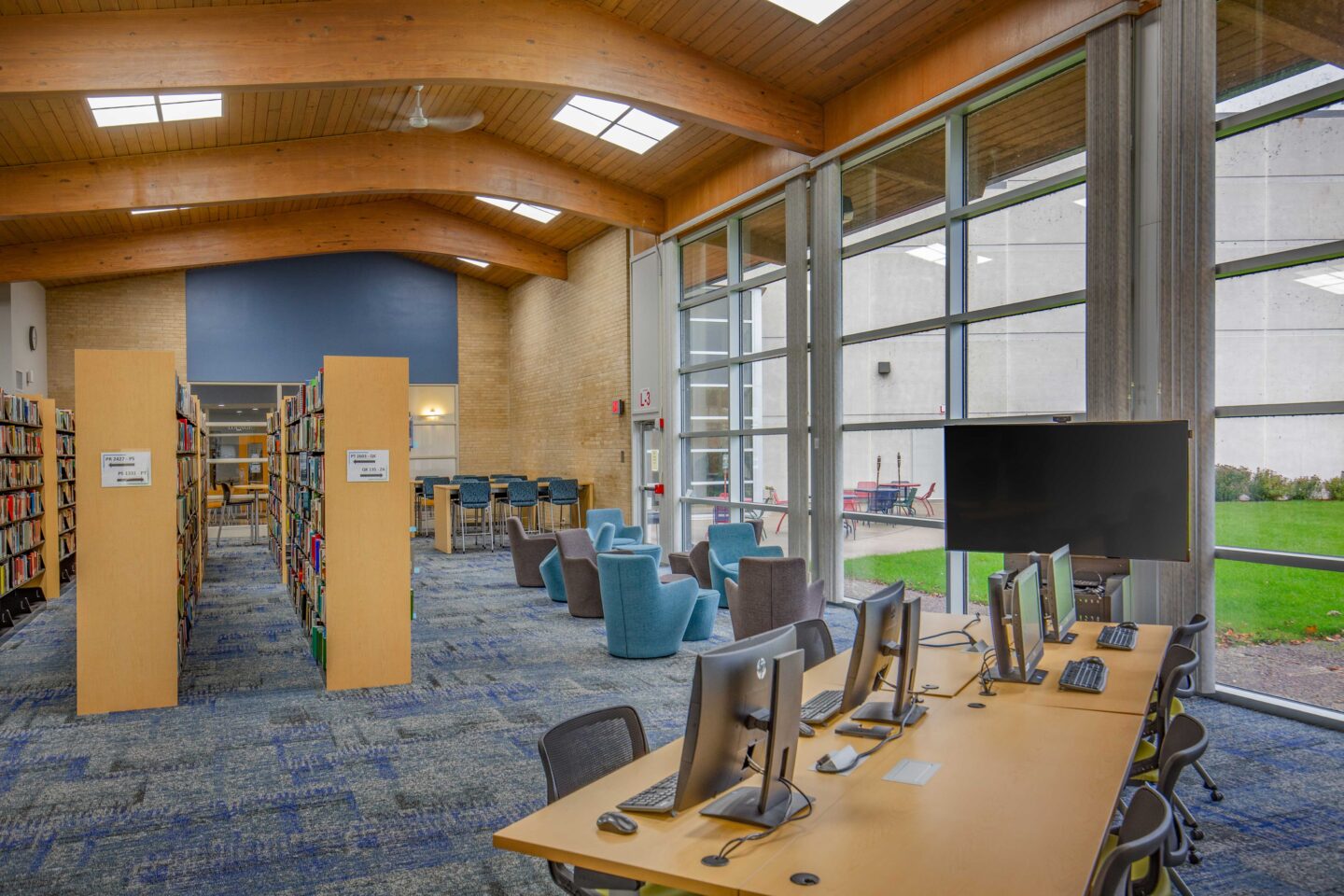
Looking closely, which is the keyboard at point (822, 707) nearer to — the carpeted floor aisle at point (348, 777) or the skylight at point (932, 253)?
the carpeted floor aisle at point (348, 777)

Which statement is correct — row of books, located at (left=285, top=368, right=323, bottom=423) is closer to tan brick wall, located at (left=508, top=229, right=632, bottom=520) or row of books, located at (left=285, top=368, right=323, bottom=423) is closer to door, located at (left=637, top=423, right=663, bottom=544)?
door, located at (left=637, top=423, right=663, bottom=544)

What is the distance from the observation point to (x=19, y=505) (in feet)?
28.0

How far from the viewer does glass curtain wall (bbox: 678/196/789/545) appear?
9.64 m

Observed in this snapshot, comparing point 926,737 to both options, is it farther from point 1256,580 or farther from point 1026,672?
point 1256,580

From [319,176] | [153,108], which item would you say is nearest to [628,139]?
[319,176]

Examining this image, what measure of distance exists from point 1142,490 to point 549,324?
1154 centimetres

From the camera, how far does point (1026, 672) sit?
352cm

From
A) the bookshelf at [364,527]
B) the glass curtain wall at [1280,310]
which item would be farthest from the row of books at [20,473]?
the glass curtain wall at [1280,310]

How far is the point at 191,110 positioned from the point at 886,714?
8800 mm

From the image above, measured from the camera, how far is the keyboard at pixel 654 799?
2197 millimetres

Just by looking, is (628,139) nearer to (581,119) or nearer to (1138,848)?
(581,119)

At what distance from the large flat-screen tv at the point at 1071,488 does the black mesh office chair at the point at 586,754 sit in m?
3.50

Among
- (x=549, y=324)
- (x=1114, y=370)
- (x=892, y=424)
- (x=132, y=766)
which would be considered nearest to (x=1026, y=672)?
(x=1114, y=370)

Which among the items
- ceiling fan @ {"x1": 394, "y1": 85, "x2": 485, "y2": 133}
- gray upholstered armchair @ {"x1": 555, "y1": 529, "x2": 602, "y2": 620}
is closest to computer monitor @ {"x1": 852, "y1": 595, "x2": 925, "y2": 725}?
gray upholstered armchair @ {"x1": 555, "y1": 529, "x2": 602, "y2": 620}
